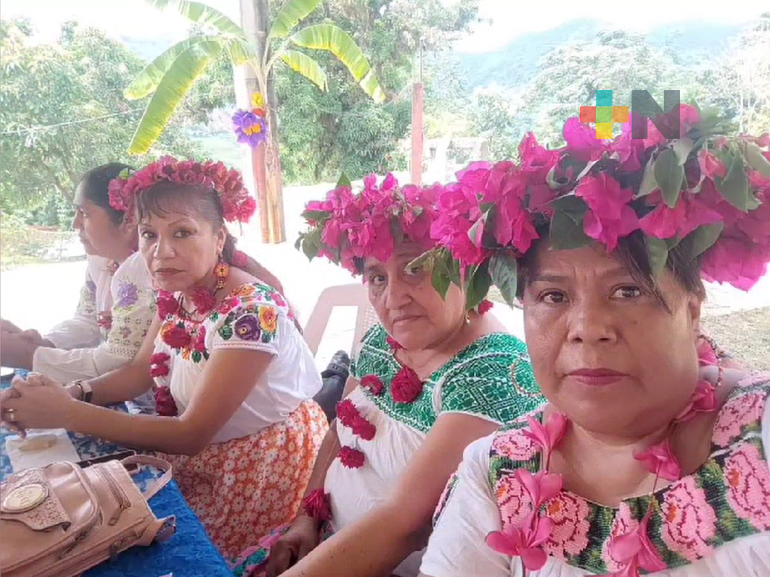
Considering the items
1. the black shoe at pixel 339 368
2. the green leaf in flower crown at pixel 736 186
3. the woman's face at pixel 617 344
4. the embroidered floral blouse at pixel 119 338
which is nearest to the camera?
the green leaf in flower crown at pixel 736 186

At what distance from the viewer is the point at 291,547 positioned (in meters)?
1.50

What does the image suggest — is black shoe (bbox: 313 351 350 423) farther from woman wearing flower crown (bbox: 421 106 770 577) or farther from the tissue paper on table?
woman wearing flower crown (bbox: 421 106 770 577)

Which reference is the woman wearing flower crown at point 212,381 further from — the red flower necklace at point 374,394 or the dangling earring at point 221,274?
the red flower necklace at point 374,394

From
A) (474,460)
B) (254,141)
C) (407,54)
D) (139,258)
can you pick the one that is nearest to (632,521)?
(474,460)

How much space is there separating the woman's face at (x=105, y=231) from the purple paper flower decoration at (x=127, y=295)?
34cm

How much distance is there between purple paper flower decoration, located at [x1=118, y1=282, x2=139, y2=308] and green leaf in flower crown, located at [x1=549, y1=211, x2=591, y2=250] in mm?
1802

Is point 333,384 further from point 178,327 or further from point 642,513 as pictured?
point 642,513

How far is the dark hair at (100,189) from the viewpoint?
255 cm

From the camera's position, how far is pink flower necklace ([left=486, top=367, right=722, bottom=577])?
0.85 meters

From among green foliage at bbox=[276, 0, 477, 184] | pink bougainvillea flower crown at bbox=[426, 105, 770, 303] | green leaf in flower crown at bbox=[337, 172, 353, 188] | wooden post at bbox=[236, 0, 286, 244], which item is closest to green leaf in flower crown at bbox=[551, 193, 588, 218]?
pink bougainvillea flower crown at bbox=[426, 105, 770, 303]

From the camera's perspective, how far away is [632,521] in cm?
88

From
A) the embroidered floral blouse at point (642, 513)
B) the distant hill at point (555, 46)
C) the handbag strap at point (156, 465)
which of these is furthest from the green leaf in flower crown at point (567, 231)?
the distant hill at point (555, 46)

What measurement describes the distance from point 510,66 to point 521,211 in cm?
472

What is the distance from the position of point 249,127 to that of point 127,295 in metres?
4.38
